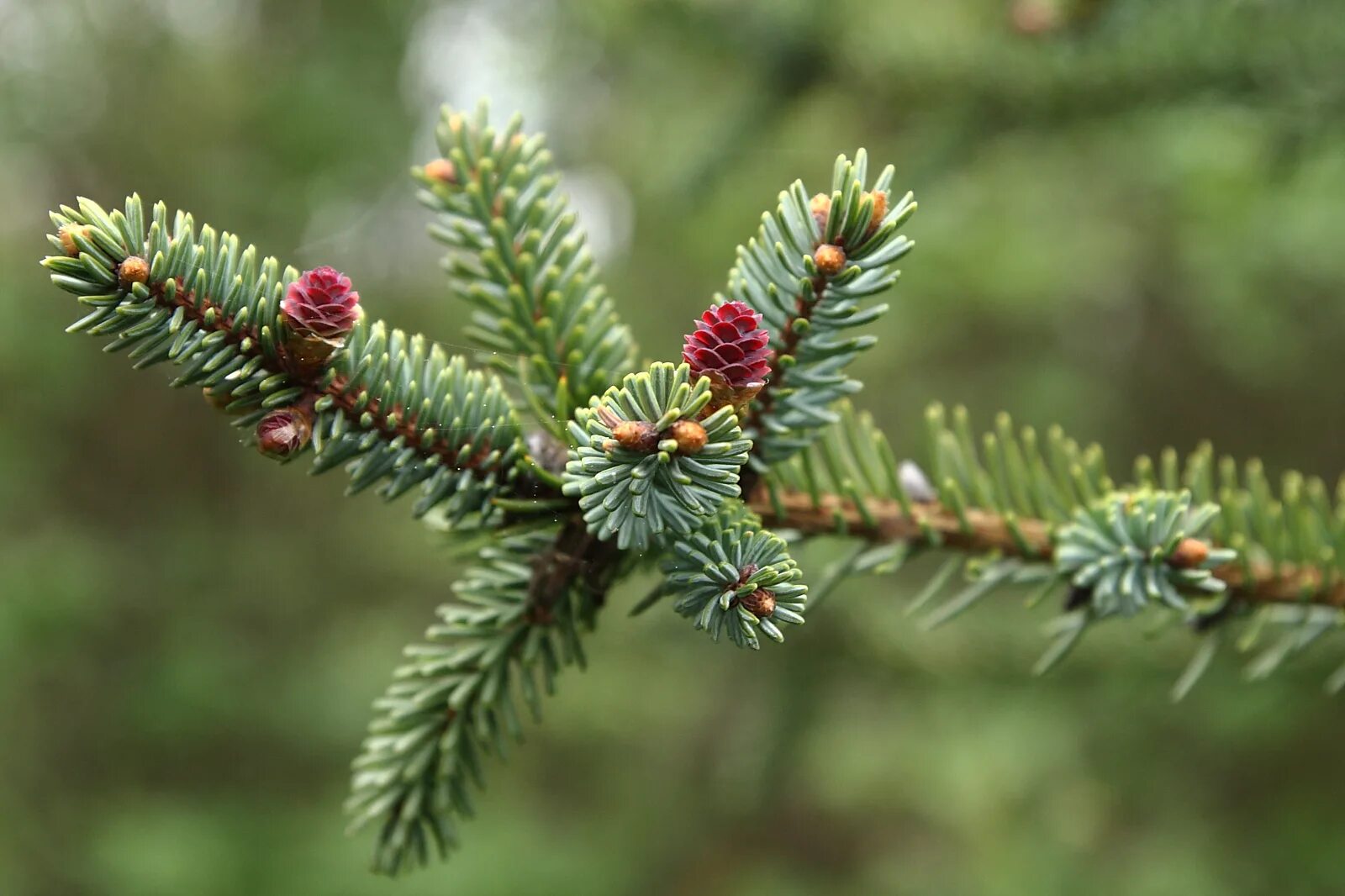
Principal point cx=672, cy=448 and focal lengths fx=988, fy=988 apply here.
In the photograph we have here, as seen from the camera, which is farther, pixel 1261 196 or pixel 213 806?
pixel 213 806

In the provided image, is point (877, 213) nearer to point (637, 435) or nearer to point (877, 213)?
point (877, 213)

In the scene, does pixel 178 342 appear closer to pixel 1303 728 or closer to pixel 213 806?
pixel 1303 728

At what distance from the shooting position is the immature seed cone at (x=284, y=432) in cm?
53

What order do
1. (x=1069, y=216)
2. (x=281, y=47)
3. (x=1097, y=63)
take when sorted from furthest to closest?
(x=281, y=47) < (x=1069, y=216) < (x=1097, y=63)

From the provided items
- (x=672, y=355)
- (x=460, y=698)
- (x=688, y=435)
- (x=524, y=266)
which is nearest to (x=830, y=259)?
(x=688, y=435)

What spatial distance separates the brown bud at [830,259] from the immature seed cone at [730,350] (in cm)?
6

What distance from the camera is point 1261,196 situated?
6.60 ft

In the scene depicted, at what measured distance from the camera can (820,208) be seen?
22.2 inches

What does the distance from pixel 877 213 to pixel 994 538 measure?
0.33 m

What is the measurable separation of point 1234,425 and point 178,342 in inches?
182

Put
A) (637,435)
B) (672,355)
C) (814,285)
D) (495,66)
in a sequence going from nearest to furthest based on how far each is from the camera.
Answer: (637,435), (814,285), (495,66), (672,355)

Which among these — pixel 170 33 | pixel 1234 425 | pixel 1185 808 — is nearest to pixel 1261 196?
pixel 1185 808

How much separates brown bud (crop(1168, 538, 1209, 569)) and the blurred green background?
774 mm

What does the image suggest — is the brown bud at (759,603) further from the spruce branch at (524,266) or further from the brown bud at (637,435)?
the spruce branch at (524,266)
